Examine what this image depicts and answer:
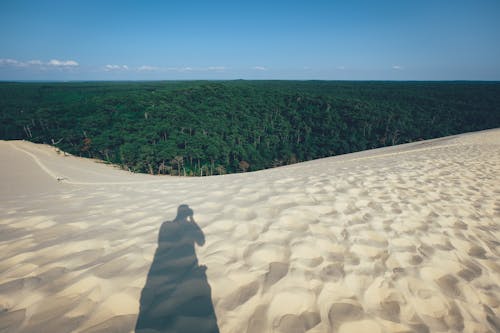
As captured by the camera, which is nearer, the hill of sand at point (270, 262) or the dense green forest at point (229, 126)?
the hill of sand at point (270, 262)

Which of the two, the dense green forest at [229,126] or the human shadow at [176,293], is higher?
the human shadow at [176,293]

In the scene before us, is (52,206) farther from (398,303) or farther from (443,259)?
(443,259)

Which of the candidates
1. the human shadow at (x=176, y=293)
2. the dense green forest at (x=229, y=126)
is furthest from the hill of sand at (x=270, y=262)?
the dense green forest at (x=229, y=126)

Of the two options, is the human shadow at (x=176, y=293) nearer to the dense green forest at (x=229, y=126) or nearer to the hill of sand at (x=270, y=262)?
the hill of sand at (x=270, y=262)

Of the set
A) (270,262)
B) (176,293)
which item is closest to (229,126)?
(270,262)

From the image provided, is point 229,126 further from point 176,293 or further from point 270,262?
point 176,293
